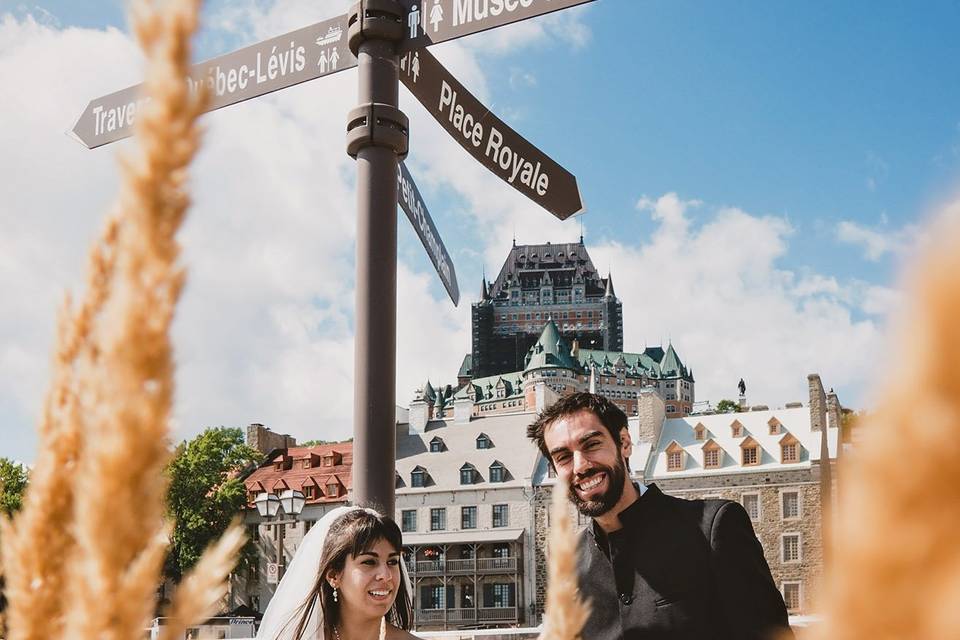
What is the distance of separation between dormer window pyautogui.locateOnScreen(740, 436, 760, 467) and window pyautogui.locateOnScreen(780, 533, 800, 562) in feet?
11.2

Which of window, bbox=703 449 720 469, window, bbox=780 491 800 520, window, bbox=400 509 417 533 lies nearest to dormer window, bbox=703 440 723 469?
window, bbox=703 449 720 469

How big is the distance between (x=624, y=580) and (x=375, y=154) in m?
1.58

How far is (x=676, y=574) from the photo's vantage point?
291 cm

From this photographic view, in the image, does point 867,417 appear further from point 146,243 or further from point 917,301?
point 146,243

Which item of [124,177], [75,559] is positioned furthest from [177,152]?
[75,559]

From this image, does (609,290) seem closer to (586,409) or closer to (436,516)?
(436,516)

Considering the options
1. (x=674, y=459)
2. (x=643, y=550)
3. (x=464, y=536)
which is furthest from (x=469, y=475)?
(x=643, y=550)

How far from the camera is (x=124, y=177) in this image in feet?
1.12

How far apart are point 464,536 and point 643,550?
42.0 meters

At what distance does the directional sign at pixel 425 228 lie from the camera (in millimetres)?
3377

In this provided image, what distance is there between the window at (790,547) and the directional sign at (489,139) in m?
41.4

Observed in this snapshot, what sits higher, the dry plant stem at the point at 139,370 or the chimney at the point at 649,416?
the chimney at the point at 649,416

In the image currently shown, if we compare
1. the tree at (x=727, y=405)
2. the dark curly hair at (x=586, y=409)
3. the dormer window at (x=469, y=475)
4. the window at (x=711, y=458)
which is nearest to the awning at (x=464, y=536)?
the dormer window at (x=469, y=475)

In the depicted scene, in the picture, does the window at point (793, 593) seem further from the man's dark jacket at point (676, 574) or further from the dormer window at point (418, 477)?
the man's dark jacket at point (676, 574)
